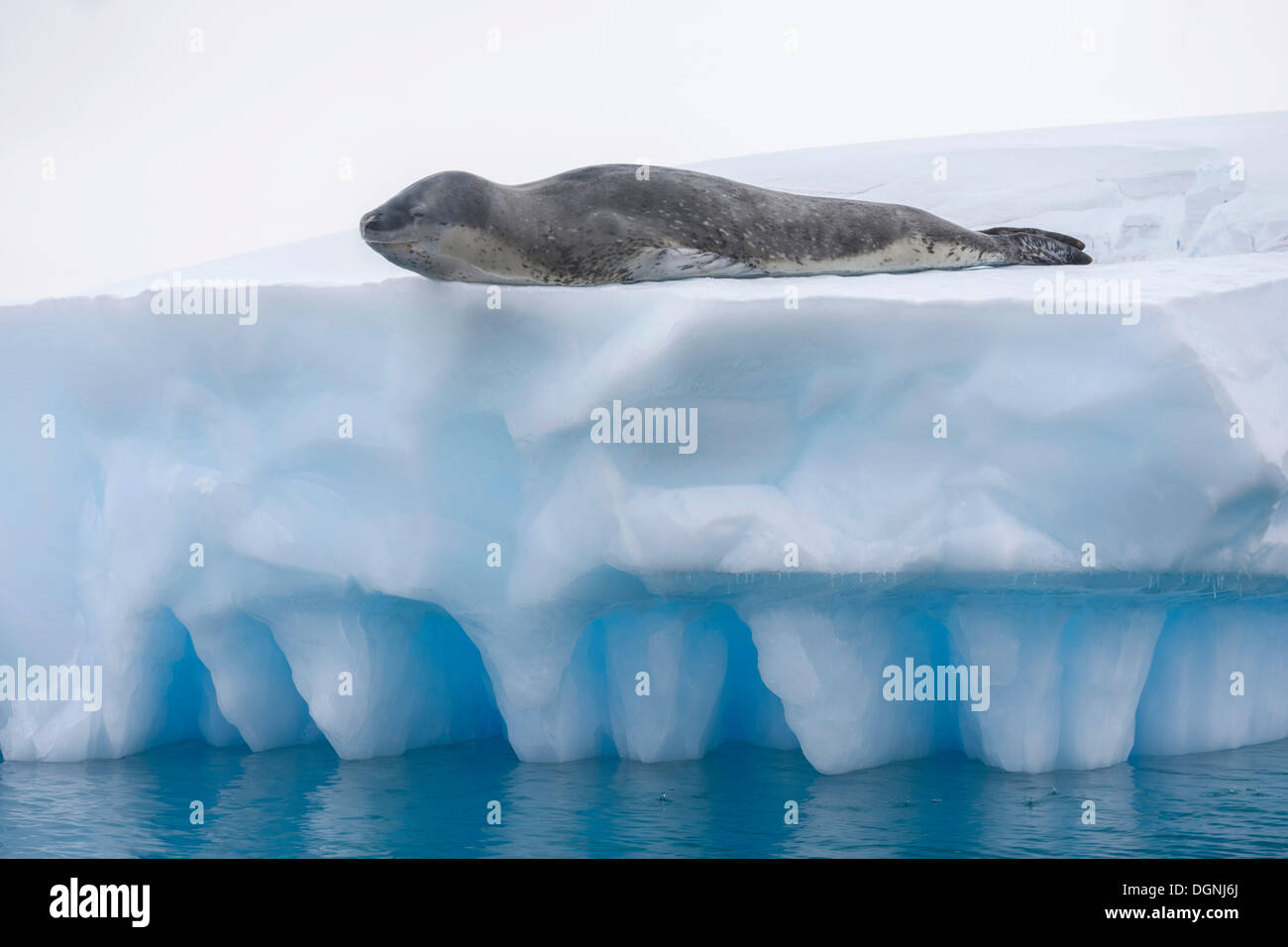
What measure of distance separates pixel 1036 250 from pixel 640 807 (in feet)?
9.80

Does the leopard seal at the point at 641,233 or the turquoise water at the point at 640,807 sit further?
the leopard seal at the point at 641,233

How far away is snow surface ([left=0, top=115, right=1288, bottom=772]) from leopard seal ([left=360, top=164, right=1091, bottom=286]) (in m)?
0.20

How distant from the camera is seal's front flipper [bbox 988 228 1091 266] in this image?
5.10m

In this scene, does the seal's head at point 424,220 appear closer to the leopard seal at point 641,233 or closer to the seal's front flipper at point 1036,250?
the leopard seal at point 641,233

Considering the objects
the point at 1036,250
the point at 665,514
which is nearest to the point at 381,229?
the point at 665,514

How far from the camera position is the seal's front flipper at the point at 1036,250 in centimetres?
510

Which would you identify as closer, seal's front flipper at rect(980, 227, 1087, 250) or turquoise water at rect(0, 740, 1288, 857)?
turquoise water at rect(0, 740, 1288, 857)

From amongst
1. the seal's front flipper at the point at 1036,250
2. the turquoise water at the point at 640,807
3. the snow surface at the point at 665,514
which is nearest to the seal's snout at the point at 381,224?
the snow surface at the point at 665,514

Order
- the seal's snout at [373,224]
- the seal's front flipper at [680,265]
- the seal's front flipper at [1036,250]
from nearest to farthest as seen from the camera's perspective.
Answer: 1. the seal's snout at [373,224]
2. the seal's front flipper at [680,265]
3. the seal's front flipper at [1036,250]

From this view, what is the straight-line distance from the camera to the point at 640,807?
3.56 m

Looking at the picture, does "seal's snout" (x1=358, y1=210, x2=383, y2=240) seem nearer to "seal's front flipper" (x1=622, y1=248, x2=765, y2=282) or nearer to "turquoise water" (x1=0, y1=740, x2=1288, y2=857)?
"seal's front flipper" (x1=622, y1=248, x2=765, y2=282)

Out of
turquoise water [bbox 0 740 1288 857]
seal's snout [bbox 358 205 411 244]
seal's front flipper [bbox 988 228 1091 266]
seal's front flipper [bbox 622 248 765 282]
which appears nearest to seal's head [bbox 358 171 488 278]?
seal's snout [bbox 358 205 411 244]

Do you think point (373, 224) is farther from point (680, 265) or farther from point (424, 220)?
point (680, 265)
